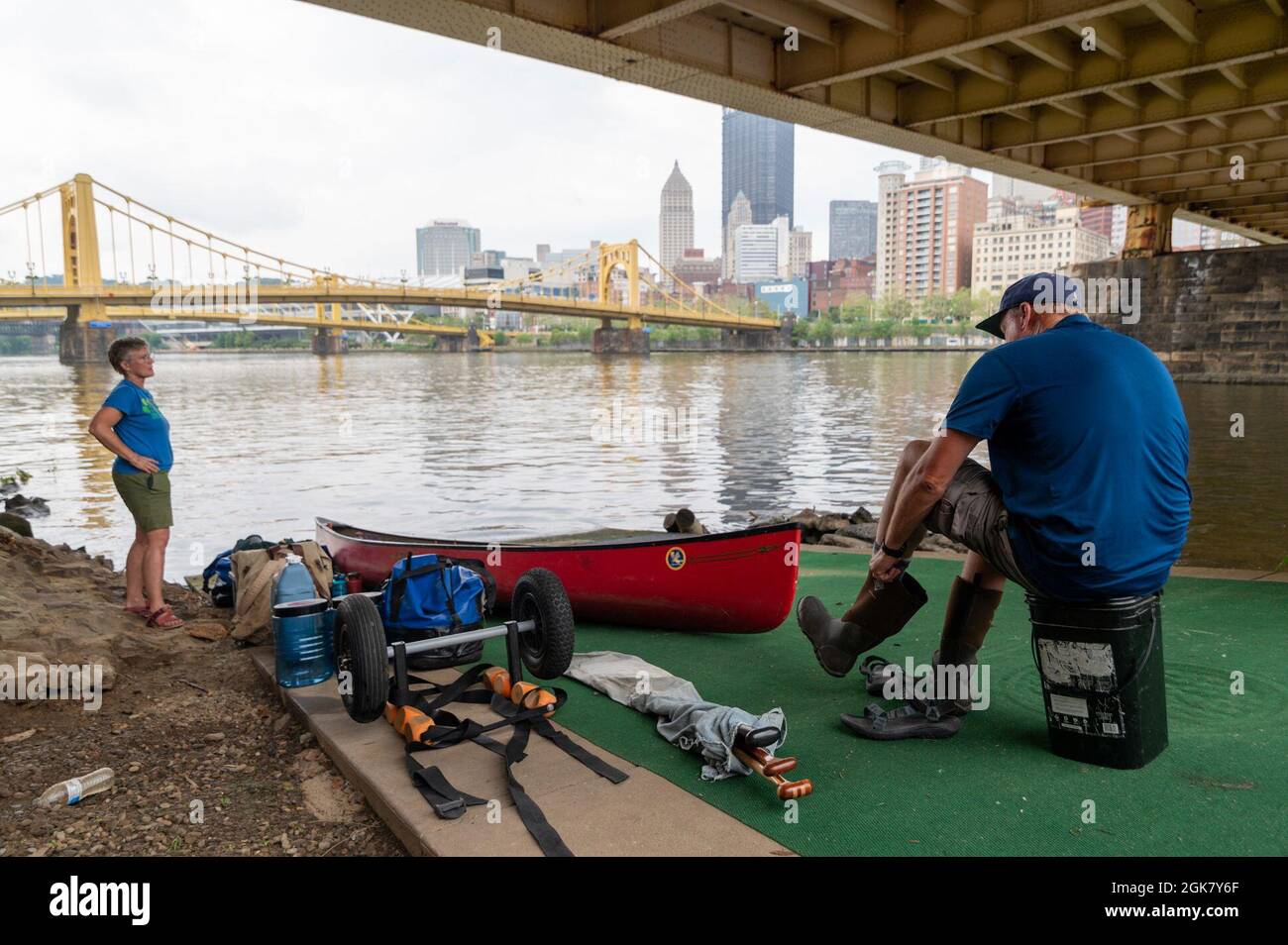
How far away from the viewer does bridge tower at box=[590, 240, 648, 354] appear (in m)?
77.8

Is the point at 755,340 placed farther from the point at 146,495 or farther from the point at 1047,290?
the point at 1047,290

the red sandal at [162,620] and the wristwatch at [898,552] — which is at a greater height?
the wristwatch at [898,552]

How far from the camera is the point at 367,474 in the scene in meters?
16.3

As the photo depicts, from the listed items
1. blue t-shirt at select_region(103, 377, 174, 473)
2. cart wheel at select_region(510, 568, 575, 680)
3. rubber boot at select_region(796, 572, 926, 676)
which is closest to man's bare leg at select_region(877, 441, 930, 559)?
rubber boot at select_region(796, 572, 926, 676)

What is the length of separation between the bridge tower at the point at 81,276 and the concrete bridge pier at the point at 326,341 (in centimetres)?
2524

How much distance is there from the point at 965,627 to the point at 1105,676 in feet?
2.01

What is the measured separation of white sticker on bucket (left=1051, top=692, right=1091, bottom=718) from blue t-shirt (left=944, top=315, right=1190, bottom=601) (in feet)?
1.18

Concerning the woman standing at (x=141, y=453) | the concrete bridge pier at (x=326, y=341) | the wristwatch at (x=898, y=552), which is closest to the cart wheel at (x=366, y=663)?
the wristwatch at (x=898, y=552)

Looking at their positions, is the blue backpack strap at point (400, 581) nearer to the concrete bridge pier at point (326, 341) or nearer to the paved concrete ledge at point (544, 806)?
the paved concrete ledge at point (544, 806)

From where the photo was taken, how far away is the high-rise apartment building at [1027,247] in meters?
113

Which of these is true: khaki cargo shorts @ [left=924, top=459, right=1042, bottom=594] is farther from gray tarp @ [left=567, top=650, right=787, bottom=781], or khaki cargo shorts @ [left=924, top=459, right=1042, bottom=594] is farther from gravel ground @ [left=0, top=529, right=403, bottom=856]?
gravel ground @ [left=0, top=529, right=403, bottom=856]
